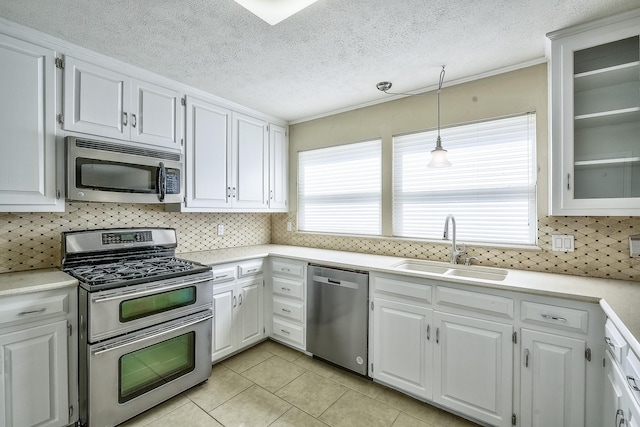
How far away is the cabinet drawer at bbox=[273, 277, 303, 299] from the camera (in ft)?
8.89

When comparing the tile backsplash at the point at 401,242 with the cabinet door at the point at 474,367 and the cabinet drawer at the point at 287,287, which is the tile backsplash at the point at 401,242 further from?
the cabinet drawer at the point at 287,287

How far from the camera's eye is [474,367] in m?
1.82

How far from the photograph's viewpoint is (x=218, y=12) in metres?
1.60

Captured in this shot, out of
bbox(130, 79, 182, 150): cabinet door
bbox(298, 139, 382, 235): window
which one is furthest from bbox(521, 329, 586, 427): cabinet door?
bbox(130, 79, 182, 150): cabinet door

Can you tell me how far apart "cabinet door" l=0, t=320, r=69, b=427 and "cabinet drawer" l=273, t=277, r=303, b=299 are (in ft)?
5.22

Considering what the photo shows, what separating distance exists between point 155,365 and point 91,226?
1.18 metres

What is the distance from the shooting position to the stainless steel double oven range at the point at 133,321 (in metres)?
1.69

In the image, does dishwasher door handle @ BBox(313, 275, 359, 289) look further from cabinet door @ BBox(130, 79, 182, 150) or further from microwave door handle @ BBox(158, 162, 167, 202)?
cabinet door @ BBox(130, 79, 182, 150)

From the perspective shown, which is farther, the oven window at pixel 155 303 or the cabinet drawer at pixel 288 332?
the cabinet drawer at pixel 288 332

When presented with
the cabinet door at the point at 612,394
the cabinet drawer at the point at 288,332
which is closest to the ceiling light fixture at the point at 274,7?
the cabinet door at the point at 612,394

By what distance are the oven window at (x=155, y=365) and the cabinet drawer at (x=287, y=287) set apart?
2.97 ft

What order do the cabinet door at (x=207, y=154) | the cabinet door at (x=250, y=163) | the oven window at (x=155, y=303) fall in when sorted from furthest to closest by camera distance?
the cabinet door at (x=250, y=163)
the cabinet door at (x=207, y=154)
the oven window at (x=155, y=303)

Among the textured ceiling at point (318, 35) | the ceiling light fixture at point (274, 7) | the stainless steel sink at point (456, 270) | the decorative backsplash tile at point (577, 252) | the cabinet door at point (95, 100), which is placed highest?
the textured ceiling at point (318, 35)

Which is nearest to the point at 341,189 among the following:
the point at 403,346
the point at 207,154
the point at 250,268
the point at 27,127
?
the point at 250,268
